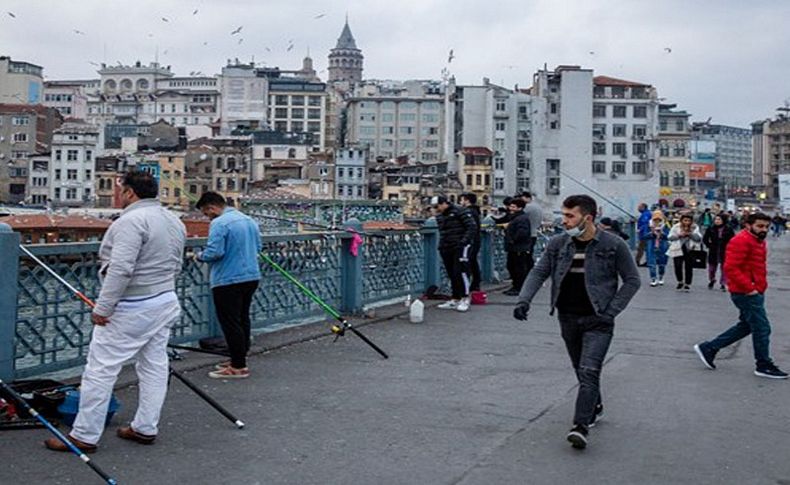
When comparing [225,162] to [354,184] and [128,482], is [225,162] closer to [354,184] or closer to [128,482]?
[354,184]

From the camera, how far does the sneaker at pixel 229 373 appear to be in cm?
823

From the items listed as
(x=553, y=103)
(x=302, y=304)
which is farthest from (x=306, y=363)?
(x=553, y=103)

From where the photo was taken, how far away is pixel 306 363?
361 inches

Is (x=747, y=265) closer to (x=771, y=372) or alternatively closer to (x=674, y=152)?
(x=771, y=372)

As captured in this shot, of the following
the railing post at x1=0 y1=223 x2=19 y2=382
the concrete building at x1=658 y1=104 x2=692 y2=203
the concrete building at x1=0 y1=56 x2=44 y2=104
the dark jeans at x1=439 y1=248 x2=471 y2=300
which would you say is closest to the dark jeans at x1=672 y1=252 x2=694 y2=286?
the dark jeans at x1=439 y1=248 x2=471 y2=300

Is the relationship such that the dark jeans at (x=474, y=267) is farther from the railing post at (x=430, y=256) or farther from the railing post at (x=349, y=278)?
the railing post at (x=349, y=278)

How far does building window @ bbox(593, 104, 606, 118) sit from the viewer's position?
100812mm

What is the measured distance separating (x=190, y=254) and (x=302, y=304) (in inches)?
101

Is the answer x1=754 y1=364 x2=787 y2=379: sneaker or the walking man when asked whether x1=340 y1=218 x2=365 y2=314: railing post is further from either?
the walking man

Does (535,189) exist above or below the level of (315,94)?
below

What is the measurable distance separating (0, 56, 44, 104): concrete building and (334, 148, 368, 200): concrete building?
5130 cm

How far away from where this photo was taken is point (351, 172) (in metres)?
96.3

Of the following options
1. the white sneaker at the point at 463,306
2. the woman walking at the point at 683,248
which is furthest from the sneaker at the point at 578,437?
the woman walking at the point at 683,248

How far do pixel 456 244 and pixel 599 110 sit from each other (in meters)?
90.6
